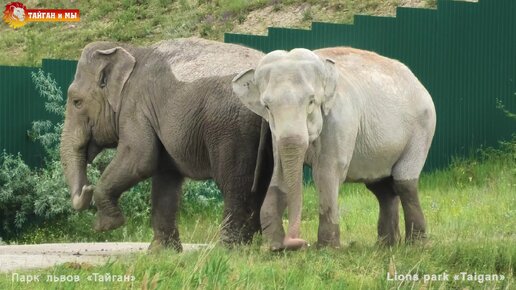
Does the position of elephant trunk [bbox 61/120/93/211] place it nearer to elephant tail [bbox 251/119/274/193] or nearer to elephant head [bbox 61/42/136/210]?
elephant head [bbox 61/42/136/210]

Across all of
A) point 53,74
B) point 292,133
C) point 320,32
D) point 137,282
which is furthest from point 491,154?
point 137,282

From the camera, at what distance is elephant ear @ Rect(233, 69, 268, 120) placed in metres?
11.1

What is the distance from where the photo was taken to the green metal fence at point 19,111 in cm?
1742

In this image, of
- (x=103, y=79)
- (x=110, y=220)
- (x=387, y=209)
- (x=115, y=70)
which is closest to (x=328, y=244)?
(x=387, y=209)

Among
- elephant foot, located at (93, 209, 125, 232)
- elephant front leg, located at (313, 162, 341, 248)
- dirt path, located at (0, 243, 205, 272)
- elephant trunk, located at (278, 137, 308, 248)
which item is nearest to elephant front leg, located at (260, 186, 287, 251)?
elephant trunk, located at (278, 137, 308, 248)

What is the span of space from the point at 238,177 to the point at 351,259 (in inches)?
50.8

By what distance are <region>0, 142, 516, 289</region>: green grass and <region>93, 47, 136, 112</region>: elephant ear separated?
1486 millimetres

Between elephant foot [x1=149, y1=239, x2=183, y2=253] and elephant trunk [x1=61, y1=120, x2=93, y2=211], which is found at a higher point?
elephant trunk [x1=61, y1=120, x2=93, y2=211]

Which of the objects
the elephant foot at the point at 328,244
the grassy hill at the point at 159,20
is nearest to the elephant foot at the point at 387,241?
the elephant foot at the point at 328,244

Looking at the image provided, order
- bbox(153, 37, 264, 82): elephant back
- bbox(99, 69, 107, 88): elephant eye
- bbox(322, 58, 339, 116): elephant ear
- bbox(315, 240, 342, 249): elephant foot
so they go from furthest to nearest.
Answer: bbox(99, 69, 107, 88): elephant eye, bbox(153, 37, 264, 82): elephant back, bbox(315, 240, 342, 249): elephant foot, bbox(322, 58, 339, 116): elephant ear

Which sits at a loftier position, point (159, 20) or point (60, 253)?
point (60, 253)

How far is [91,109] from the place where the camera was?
12953 millimetres

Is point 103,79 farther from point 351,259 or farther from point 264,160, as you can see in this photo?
point 351,259

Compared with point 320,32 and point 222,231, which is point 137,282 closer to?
point 222,231
